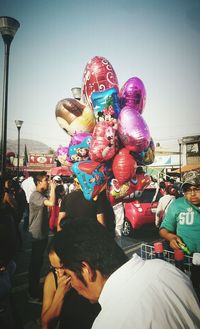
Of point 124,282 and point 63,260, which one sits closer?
point 124,282

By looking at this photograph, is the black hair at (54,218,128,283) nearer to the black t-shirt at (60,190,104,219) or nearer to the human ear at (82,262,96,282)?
Answer: the human ear at (82,262,96,282)

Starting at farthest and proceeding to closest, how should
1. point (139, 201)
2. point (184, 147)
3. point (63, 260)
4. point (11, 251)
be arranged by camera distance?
point (184, 147), point (139, 201), point (11, 251), point (63, 260)

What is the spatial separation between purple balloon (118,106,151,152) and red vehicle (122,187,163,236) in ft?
9.33

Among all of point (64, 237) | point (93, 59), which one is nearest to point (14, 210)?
point (93, 59)

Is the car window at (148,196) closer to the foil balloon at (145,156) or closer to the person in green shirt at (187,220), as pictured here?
the foil balloon at (145,156)

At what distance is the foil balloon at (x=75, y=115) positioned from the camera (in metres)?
4.74

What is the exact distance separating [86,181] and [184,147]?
28852 mm

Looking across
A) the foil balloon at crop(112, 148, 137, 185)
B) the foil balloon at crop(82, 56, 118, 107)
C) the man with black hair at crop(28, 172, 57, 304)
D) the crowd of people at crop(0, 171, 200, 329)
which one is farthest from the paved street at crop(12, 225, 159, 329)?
the foil balloon at crop(82, 56, 118, 107)

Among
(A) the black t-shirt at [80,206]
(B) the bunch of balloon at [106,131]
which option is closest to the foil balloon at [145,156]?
(B) the bunch of balloon at [106,131]

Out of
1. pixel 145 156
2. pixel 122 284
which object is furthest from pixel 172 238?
pixel 145 156

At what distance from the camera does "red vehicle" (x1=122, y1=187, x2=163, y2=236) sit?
22.0 ft

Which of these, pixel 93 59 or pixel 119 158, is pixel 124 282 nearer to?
pixel 119 158

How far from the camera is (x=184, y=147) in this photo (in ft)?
101

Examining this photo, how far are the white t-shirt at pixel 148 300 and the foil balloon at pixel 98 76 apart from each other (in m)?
3.98
